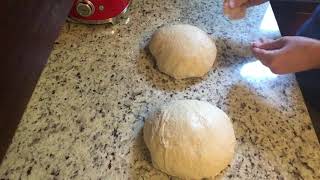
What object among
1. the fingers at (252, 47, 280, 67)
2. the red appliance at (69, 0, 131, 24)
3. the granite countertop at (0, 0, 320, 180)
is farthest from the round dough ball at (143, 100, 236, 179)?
the red appliance at (69, 0, 131, 24)

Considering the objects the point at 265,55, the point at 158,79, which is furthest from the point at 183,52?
the point at 265,55

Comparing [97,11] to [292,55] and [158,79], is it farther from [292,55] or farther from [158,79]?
[292,55]

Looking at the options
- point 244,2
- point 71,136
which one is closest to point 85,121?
point 71,136

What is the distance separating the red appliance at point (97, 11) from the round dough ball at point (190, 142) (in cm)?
32

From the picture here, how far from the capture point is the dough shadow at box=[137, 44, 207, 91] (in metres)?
0.71

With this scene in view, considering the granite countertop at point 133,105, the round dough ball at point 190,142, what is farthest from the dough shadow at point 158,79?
the round dough ball at point 190,142

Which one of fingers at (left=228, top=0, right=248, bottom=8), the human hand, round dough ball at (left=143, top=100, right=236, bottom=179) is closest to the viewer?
round dough ball at (left=143, top=100, right=236, bottom=179)

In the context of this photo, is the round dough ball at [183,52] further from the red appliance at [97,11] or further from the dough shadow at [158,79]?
the red appliance at [97,11]

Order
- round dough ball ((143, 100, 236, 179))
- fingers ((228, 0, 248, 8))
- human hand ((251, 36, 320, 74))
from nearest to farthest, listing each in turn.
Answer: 1. round dough ball ((143, 100, 236, 179))
2. human hand ((251, 36, 320, 74))
3. fingers ((228, 0, 248, 8))

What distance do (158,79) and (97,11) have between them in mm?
228

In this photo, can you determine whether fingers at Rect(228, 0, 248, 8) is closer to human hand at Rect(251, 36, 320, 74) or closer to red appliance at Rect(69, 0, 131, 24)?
human hand at Rect(251, 36, 320, 74)

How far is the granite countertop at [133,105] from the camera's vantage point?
1.97ft

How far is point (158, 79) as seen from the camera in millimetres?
722

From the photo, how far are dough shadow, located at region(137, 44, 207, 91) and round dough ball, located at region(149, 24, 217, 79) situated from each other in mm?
14
